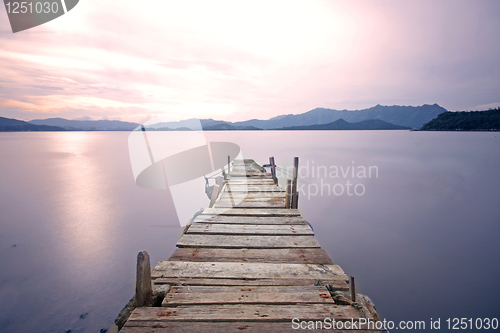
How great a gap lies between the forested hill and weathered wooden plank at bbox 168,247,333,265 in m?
175

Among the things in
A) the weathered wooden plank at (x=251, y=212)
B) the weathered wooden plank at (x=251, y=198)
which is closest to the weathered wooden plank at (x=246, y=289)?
the weathered wooden plank at (x=251, y=212)

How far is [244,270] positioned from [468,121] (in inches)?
7354

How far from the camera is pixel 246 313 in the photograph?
113 inches

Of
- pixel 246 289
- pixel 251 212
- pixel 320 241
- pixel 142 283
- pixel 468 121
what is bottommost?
pixel 320 241

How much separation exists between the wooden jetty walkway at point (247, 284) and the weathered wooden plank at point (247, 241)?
2 cm

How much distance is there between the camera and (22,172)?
26812 millimetres

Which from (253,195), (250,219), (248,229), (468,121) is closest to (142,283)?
(248,229)

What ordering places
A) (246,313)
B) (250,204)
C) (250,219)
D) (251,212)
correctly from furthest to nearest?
(250,204)
(251,212)
(250,219)
(246,313)

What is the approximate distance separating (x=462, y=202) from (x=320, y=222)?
34.1 ft

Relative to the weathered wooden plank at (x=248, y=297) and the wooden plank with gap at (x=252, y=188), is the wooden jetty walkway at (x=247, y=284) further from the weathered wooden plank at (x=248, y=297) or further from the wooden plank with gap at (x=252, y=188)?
the wooden plank with gap at (x=252, y=188)

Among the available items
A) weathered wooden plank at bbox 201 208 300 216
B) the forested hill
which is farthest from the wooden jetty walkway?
the forested hill

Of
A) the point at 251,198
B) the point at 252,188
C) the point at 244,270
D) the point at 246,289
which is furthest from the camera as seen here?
the point at 252,188

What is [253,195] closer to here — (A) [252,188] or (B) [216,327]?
(A) [252,188]

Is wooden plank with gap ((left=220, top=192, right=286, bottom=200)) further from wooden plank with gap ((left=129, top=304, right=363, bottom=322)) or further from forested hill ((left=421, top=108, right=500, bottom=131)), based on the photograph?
forested hill ((left=421, top=108, right=500, bottom=131))
